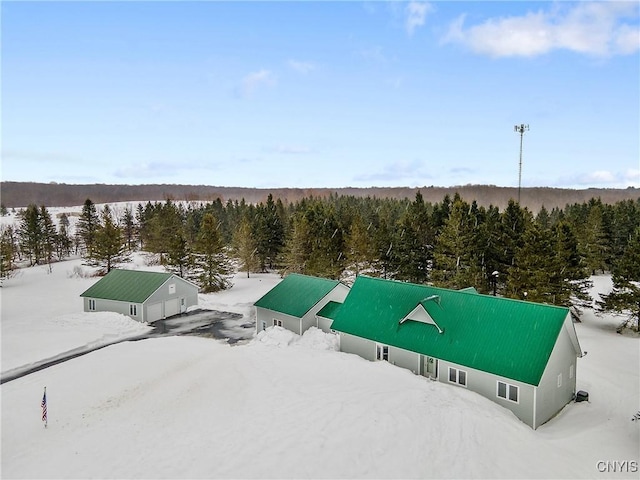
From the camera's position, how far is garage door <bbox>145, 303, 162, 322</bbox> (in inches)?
1516

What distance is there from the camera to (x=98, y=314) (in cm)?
3859

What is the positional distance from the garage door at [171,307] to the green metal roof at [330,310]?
56.2 ft

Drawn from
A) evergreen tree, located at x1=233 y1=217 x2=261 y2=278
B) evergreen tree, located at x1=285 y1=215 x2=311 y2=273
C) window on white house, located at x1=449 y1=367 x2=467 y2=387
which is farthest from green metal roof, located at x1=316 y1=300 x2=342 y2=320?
evergreen tree, located at x1=233 y1=217 x2=261 y2=278

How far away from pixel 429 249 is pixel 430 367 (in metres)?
31.0

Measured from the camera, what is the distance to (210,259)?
51.4m

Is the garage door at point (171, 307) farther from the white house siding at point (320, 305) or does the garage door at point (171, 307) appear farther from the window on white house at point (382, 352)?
the window on white house at point (382, 352)

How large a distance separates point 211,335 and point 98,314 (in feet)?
43.6

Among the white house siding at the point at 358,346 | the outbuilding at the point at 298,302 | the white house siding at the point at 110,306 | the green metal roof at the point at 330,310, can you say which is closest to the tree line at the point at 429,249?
the outbuilding at the point at 298,302

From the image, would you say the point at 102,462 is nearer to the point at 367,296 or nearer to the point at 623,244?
the point at 367,296

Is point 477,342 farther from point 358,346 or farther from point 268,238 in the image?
point 268,238

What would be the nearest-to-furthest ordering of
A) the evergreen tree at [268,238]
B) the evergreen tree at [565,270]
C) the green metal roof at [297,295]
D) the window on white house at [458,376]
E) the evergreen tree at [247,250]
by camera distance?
the window on white house at [458,376]
the green metal roof at [297,295]
the evergreen tree at [565,270]
the evergreen tree at [247,250]
the evergreen tree at [268,238]

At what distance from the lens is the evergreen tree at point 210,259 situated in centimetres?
5131

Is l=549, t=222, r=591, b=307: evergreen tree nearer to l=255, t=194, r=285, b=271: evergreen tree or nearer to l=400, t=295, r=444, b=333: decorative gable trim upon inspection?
l=400, t=295, r=444, b=333: decorative gable trim

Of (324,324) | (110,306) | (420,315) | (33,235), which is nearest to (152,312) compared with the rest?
(110,306)
